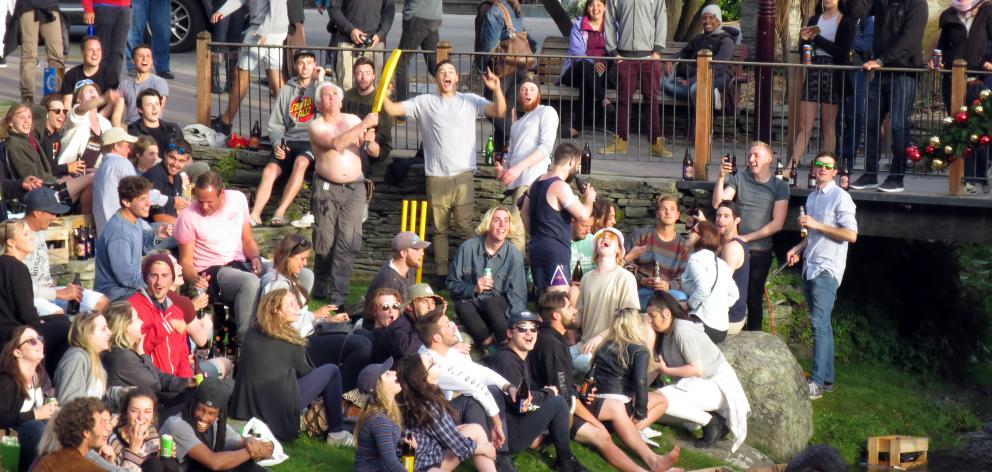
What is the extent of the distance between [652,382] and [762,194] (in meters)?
2.30

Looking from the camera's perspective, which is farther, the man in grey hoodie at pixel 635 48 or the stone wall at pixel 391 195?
the man in grey hoodie at pixel 635 48

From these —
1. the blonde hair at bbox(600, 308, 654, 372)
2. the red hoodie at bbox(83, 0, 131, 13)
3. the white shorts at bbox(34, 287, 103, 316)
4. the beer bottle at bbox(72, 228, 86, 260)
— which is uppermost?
the red hoodie at bbox(83, 0, 131, 13)

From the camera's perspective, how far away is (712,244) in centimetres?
1320

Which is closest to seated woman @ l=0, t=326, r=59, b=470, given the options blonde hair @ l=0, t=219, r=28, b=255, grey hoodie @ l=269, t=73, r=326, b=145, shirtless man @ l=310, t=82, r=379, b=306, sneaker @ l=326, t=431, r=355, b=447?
blonde hair @ l=0, t=219, r=28, b=255

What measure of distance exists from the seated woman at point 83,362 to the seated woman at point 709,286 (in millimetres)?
4835

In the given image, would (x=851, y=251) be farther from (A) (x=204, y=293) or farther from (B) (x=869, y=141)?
(A) (x=204, y=293)

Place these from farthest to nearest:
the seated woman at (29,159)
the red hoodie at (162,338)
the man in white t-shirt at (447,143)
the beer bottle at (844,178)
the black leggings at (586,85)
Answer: the black leggings at (586,85) → the man in white t-shirt at (447,143) → the beer bottle at (844,178) → the seated woman at (29,159) → the red hoodie at (162,338)

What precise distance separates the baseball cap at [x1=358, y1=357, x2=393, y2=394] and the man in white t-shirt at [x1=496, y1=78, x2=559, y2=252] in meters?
2.92

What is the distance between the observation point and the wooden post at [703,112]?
49.2 feet

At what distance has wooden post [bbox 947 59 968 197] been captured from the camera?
46.0 feet

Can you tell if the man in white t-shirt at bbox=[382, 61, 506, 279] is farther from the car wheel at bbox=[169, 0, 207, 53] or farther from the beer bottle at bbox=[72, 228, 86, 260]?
the car wheel at bbox=[169, 0, 207, 53]

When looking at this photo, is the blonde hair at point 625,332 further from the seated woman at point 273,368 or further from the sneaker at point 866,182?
the sneaker at point 866,182

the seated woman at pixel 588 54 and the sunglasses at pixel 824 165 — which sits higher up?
the seated woman at pixel 588 54

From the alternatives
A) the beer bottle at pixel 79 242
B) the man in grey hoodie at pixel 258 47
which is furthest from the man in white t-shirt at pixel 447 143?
the beer bottle at pixel 79 242
